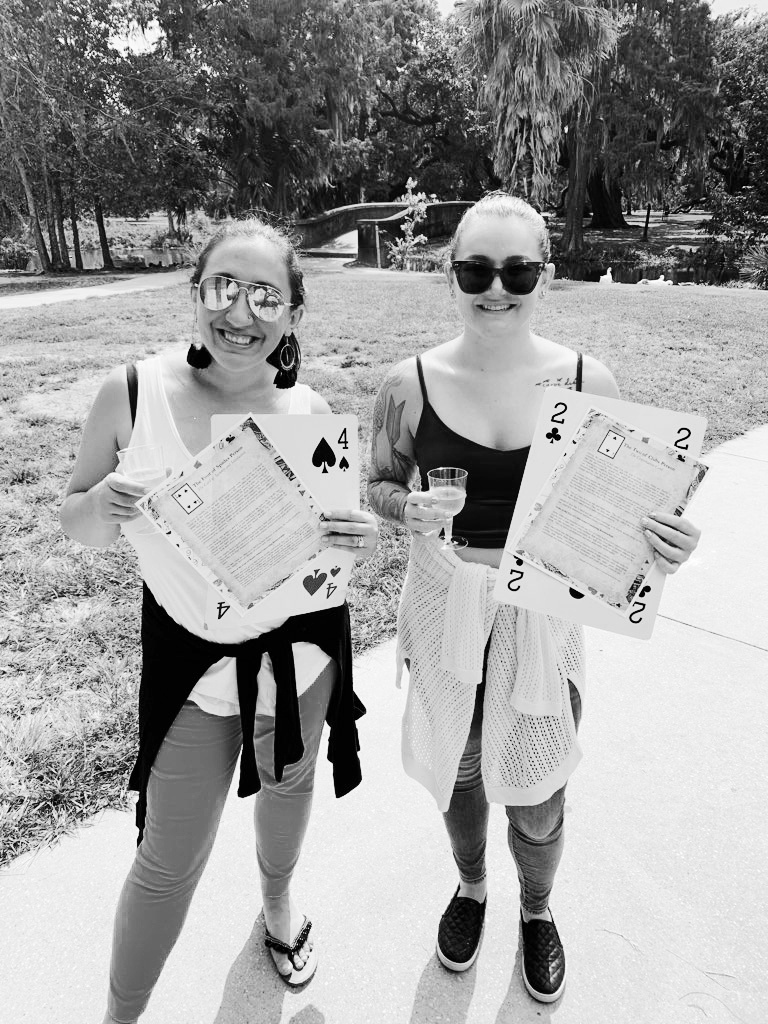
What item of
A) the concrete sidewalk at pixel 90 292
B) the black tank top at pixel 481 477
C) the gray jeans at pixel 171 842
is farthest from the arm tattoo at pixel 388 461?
the concrete sidewalk at pixel 90 292

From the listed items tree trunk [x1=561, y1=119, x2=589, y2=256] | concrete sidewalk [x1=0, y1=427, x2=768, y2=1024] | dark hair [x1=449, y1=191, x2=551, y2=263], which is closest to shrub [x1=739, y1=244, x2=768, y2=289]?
tree trunk [x1=561, y1=119, x2=589, y2=256]

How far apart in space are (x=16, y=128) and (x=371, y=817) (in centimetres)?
2155

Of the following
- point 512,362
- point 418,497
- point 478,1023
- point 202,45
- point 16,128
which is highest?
point 202,45

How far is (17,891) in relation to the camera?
2.18 metres

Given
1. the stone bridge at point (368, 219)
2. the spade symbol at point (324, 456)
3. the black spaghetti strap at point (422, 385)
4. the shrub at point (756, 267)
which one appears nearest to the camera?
the spade symbol at point (324, 456)

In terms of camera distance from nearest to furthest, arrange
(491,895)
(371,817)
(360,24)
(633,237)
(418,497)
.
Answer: (418,497)
(491,895)
(371,817)
(360,24)
(633,237)

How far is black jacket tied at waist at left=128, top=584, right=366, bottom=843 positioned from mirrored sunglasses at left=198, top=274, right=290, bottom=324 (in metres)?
0.72

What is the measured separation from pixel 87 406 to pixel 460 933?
6179 mm

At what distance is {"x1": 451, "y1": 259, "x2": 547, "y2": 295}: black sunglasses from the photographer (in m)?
1.79

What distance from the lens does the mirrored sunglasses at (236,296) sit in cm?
163

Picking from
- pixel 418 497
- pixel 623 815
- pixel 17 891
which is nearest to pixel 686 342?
pixel 623 815

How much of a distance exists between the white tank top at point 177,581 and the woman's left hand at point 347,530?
10.1 inches

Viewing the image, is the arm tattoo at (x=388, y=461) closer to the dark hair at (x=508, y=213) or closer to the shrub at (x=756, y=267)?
the dark hair at (x=508, y=213)

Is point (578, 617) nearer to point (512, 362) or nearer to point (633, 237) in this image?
point (512, 362)
